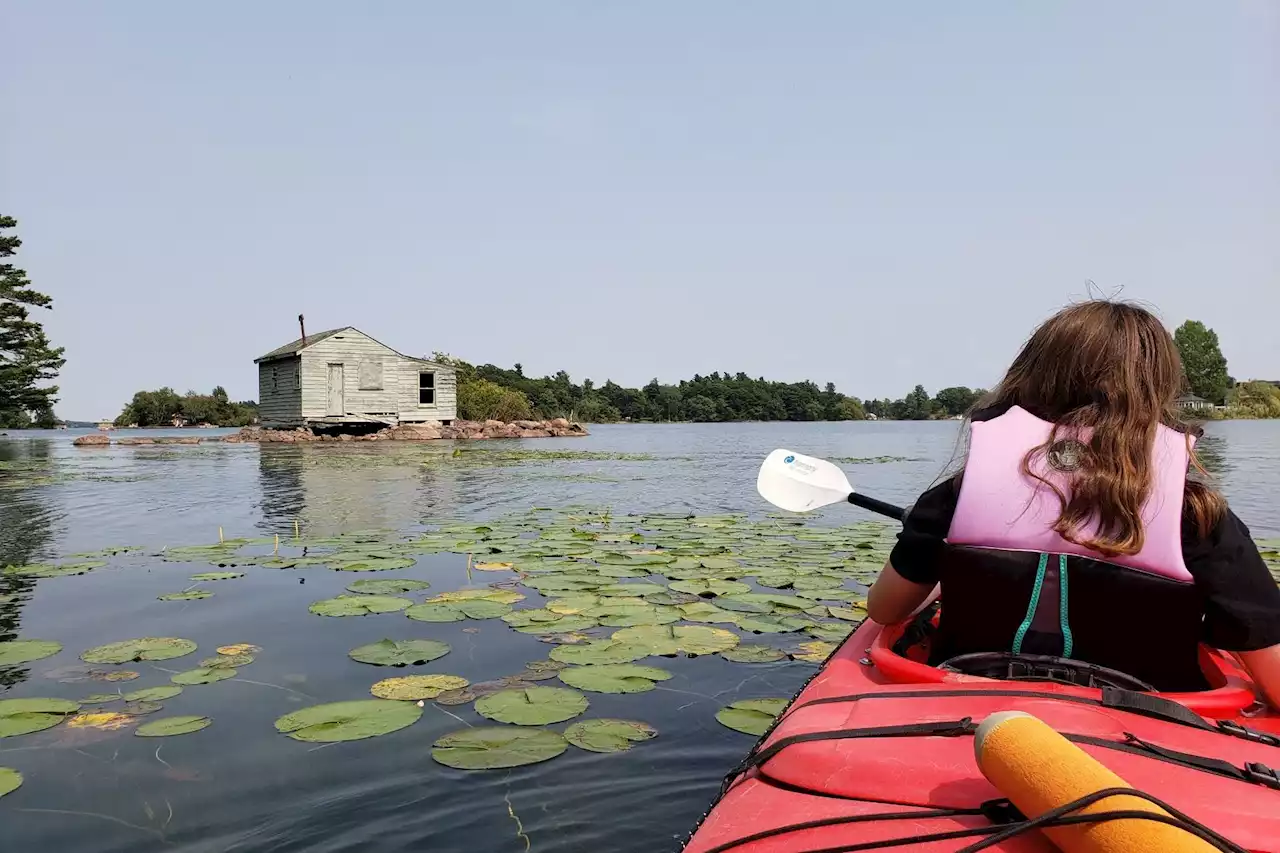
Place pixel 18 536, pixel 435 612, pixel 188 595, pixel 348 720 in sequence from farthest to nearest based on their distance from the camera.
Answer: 1. pixel 18 536
2. pixel 188 595
3. pixel 435 612
4. pixel 348 720

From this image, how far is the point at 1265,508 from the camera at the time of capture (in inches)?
453

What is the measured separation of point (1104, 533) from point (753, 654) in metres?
2.78

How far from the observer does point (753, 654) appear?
449 centimetres

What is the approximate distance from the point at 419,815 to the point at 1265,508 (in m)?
12.5

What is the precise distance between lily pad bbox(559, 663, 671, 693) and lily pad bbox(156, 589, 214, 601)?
314 cm

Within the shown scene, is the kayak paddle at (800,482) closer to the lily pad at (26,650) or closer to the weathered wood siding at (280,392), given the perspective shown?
the lily pad at (26,650)

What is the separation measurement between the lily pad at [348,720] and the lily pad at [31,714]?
0.90 m

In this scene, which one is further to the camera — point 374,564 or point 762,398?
point 762,398

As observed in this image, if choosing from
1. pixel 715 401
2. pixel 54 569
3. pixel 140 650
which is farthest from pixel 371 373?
pixel 715 401

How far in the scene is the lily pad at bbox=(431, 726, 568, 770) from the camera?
3.14 m

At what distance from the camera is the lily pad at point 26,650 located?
4.38 m

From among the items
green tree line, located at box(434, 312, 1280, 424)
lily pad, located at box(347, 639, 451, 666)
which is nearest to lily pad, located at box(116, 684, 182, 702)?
lily pad, located at box(347, 639, 451, 666)

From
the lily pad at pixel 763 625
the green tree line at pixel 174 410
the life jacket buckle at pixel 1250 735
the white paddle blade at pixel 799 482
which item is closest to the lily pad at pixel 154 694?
the white paddle blade at pixel 799 482

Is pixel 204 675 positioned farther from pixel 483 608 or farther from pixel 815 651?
pixel 815 651
